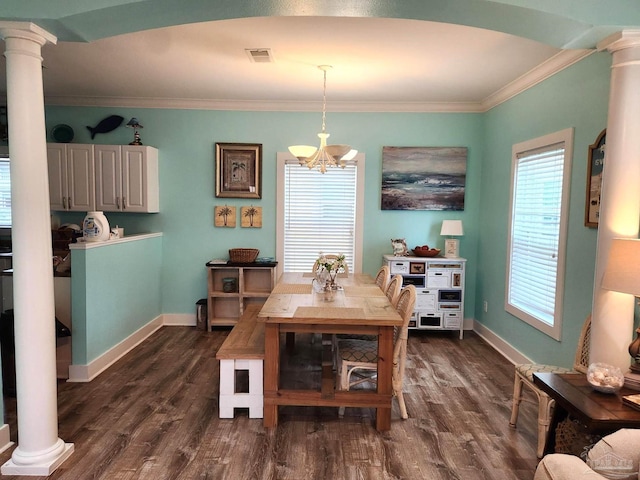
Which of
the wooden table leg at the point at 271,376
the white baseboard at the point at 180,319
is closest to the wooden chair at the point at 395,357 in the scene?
the wooden table leg at the point at 271,376

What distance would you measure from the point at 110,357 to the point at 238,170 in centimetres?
248

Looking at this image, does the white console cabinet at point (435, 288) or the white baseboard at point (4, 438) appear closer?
the white baseboard at point (4, 438)

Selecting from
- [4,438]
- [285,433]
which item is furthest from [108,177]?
[285,433]

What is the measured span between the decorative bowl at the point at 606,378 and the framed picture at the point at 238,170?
3.90m

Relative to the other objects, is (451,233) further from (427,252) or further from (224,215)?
(224,215)

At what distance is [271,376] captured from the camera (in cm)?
281

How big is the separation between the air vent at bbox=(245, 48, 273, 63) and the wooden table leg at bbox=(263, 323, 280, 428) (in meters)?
2.20

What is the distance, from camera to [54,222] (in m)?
4.97

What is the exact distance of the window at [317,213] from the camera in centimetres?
514

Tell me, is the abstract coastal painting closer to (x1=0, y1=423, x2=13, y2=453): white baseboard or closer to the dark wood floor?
the dark wood floor

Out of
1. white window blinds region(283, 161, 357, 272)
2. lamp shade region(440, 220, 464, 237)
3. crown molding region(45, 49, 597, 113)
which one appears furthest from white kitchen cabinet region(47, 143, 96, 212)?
lamp shade region(440, 220, 464, 237)

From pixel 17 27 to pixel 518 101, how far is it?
403 cm

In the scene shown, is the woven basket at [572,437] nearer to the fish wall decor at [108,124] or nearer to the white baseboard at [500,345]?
the white baseboard at [500,345]

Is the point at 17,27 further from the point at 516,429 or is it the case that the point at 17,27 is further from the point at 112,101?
the point at 516,429
